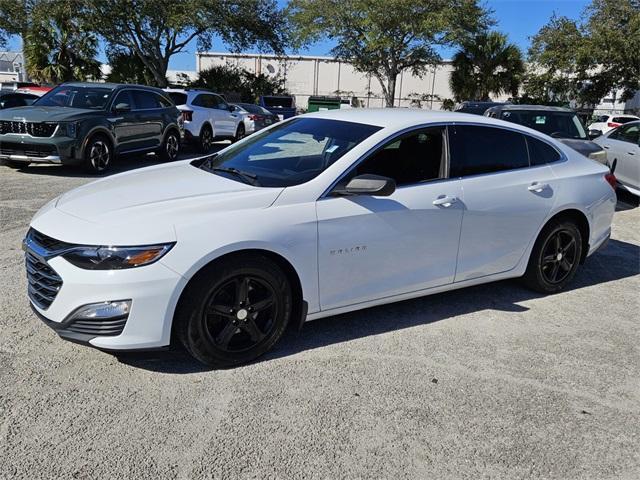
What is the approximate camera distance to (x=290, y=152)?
4383 millimetres

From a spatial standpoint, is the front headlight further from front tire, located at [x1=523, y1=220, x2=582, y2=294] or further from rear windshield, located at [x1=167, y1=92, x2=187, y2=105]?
rear windshield, located at [x1=167, y1=92, x2=187, y2=105]

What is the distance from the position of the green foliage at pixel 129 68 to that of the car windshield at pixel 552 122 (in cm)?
2936

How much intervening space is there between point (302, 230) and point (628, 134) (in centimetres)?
929

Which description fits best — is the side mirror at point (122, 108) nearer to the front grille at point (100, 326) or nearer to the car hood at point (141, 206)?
the car hood at point (141, 206)

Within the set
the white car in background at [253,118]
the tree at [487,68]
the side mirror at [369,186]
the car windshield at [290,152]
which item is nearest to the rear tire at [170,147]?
the white car in background at [253,118]

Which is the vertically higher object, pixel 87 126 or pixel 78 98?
pixel 78 98

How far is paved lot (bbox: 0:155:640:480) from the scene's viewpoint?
9.03ft

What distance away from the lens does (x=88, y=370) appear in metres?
3.46

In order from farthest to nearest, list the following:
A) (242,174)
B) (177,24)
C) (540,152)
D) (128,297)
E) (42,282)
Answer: (177,24)
(540,152)
(242,174)
(42,282)
(128,297)

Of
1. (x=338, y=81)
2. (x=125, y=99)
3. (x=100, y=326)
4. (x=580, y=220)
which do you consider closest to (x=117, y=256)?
(x=100, y=326)

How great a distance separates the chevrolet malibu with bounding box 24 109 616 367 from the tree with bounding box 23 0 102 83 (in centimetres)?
2943

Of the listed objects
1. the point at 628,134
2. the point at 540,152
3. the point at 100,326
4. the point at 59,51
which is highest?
the point at 59,51

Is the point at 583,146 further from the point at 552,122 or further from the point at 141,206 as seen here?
the point at 141,206

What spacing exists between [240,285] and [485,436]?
161 centimetres
